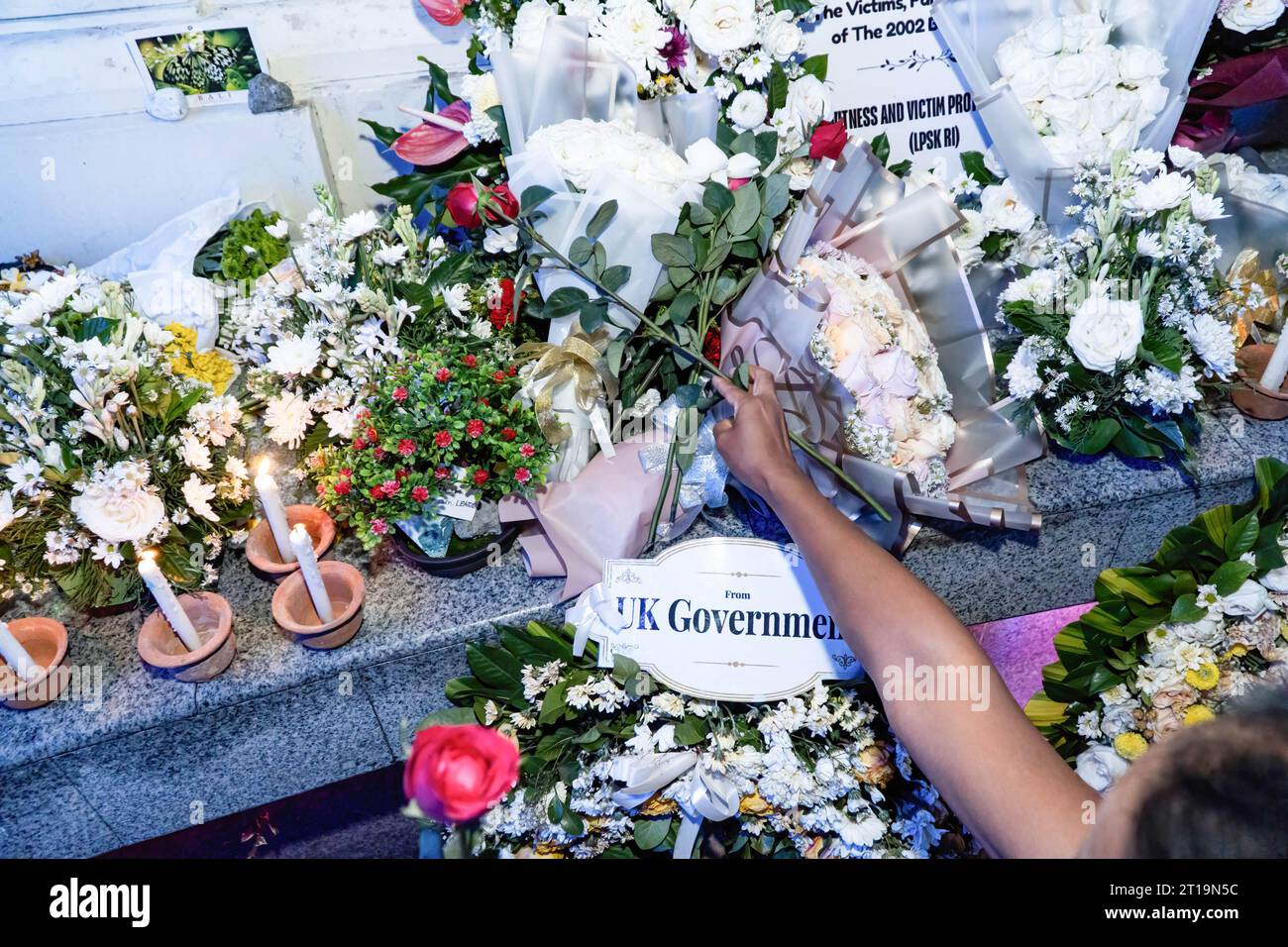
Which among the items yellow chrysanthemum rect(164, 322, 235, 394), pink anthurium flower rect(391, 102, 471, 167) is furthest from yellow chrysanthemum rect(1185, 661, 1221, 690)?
yellow chrysanthemum rect(164, 322, 235, 394)

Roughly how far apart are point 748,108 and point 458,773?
4.82 ft

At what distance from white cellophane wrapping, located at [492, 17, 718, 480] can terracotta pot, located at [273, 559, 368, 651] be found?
423 mm

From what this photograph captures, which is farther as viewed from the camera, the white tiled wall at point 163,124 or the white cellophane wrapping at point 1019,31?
the white tiled wall at point 163,124

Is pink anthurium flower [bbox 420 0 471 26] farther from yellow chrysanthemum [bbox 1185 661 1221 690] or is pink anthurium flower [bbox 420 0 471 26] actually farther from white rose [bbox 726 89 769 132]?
yellow chrysanthemum [bbox 1185 661 1221 690]

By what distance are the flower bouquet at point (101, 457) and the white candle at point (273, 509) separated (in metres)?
0.12

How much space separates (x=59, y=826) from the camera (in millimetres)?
1677

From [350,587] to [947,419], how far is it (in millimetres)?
1151

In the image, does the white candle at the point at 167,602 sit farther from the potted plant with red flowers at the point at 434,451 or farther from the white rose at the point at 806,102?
the white rose at the point at 806,102

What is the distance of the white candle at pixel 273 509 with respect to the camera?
1.50 metres

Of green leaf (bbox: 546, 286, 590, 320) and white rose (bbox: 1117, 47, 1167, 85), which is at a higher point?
white rose (bbox: 1117, 47, 1167, 85)

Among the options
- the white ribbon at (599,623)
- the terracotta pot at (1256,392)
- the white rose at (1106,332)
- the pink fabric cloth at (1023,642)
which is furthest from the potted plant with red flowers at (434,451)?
the terracotta pot at (1256,392)

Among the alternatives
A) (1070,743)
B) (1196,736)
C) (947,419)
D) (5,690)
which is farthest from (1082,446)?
(5,690)

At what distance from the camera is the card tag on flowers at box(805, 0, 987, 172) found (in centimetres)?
200

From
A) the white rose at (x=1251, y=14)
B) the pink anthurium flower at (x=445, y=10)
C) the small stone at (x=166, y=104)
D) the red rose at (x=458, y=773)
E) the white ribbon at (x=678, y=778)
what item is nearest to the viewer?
the red rose at (x=458, y=773)
